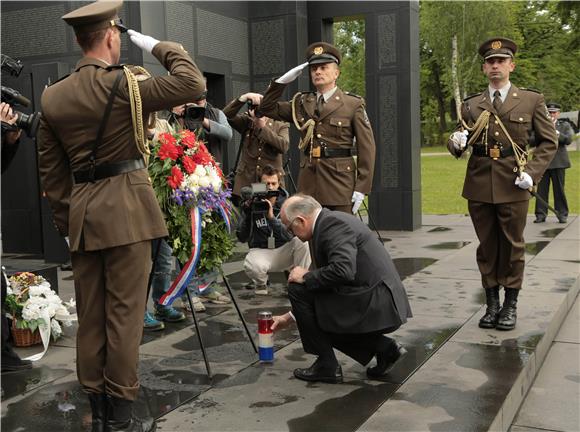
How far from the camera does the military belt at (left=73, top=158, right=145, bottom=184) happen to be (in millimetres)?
3256

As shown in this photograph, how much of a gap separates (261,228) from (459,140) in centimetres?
191

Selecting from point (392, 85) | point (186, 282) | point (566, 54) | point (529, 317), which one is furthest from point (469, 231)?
point (566, 54)

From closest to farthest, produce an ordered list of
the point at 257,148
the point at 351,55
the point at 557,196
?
the point at 257,148 < the point at 557,196 < the point at 351,55

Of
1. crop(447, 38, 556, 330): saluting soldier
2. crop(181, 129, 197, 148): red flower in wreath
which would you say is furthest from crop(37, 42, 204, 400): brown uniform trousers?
crop(447, 38, 556, 330): saluting soldier

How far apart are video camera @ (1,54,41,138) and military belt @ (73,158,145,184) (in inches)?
16.5

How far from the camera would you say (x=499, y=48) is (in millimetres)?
5180

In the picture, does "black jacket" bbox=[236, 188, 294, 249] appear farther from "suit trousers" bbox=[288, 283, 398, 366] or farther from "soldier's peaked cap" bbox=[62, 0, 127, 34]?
"soldier's peaked cap" bbox=[62, 0, 127, 34]

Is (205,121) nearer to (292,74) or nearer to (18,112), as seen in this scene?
(292,74)

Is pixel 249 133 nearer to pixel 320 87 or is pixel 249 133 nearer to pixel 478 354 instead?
pixel 320 87

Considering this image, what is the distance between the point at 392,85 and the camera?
36.4 ft

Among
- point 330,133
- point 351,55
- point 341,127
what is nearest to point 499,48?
point 341,127

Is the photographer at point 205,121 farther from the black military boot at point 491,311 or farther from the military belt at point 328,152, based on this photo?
the black military boot at point 491,311

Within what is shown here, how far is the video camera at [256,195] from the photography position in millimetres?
5963

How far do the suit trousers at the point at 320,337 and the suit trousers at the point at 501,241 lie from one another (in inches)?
63.8
